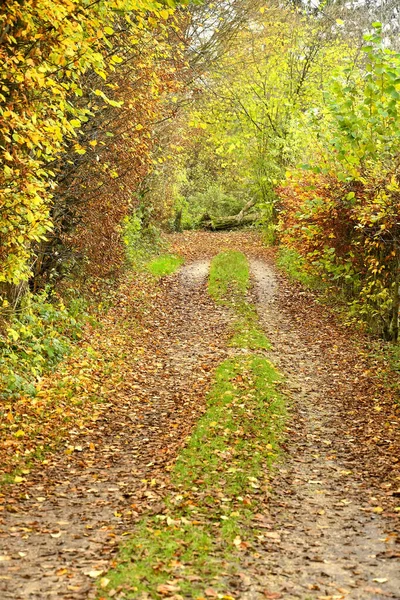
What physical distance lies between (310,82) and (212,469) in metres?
24.8

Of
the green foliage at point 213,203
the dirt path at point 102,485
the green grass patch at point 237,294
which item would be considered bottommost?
the dirt path at point 102,485

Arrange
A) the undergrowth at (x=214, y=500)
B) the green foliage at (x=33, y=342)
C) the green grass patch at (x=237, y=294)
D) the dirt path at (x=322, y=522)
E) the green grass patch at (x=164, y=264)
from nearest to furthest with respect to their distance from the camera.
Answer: the undergrowth at (x=214, y=500)
the dirt path at (x=322, y=522)
the green foliage at (x=33, y=342)
the green grass patch at (x=237, y=294)
the green grass patch at (x=164, y=264)

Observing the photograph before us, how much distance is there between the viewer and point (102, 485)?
8.32 metres

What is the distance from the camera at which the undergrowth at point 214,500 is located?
19.1ft

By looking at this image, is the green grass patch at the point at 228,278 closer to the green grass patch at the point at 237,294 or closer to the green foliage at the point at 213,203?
the green grass patch at the point at 237,294

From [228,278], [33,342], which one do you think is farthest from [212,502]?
[228,278]

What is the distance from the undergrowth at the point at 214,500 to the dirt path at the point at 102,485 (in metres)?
0.28

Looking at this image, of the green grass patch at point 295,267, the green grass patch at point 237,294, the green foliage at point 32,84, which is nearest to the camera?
the green foliage at point 32,84

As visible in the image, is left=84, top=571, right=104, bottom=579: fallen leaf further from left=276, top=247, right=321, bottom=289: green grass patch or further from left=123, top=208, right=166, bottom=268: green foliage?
left=276, top=247, right=321, bottom=289: green grass patch

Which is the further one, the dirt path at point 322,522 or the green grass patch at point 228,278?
the green grass patch at point 228,278

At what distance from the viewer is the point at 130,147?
14781mm

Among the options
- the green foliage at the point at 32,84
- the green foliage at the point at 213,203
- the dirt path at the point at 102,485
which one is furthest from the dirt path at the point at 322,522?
the green foliage at the point at 213,203

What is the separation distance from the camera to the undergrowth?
229 inches

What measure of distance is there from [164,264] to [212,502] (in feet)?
61.2
